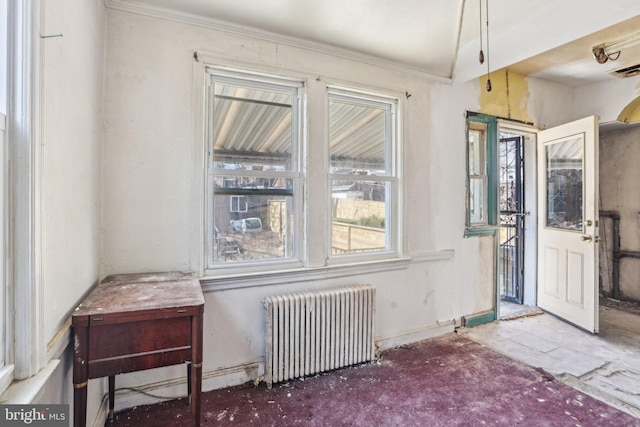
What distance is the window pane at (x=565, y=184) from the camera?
10.7ft

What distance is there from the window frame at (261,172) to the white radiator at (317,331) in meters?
0.30

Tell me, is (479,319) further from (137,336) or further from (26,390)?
(26,390)

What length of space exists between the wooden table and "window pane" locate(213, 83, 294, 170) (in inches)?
42.6

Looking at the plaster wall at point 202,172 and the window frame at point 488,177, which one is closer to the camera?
the plaster wall at point 202,172

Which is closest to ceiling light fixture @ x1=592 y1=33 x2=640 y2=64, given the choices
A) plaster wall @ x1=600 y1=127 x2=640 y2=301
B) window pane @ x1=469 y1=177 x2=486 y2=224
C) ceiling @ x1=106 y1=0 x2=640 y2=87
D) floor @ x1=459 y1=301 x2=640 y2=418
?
ceiling @ x1=106 y1=0 x2=640 y2=87

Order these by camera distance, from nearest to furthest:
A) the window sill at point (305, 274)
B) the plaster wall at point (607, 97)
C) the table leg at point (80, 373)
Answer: the table leg at point (80, 373) < the window sill at point (305, 274) < the plaster wall at point (607, 97)

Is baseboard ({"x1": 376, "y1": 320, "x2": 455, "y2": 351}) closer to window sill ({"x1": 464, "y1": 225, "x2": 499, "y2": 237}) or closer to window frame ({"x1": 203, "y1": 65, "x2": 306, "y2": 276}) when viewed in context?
window sill ({"x1": 464, "y1": 225, "x2": 499, "y2": 237})

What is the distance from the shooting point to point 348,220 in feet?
8.83

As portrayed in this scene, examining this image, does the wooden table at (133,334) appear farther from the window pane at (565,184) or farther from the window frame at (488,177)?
the window pane at (565,184)

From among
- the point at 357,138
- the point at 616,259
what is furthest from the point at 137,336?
the point at 616,259

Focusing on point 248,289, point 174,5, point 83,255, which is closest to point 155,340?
point 83,255

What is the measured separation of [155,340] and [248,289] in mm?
879

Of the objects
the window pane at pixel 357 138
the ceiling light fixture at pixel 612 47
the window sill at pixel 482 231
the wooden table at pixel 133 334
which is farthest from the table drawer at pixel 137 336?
the ceiling light fixture at pixel 612 47

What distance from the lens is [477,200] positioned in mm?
3383
